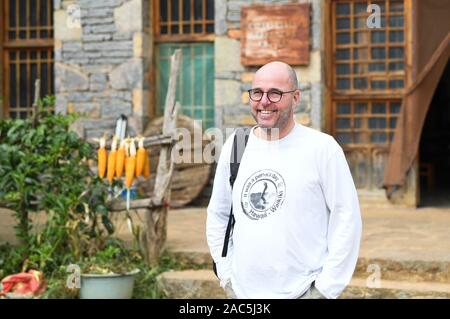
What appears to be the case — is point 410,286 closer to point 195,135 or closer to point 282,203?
point 282,203

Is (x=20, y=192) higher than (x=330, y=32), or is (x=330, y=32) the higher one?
(x=330, y=32)

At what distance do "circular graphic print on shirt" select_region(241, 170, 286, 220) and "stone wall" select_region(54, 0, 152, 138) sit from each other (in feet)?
21.6

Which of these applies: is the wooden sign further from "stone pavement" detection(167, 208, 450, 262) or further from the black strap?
the black strap

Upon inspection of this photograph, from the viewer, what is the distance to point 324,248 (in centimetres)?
288

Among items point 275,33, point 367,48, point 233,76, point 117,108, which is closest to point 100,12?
point 117,108

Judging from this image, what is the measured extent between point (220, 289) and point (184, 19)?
15.2ft

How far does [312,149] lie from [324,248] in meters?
0.36

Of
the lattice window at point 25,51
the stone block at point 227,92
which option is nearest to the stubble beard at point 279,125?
the stone block at point 227,92

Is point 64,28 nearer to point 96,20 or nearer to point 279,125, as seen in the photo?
point 96,20

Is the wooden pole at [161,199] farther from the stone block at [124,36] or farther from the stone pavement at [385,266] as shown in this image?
the stone block at [124,36]

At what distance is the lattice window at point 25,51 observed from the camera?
10188 millimetres

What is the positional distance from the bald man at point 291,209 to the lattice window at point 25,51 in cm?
771
